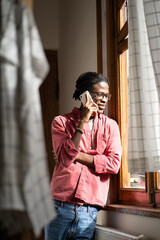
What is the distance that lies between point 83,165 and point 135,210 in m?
0.39

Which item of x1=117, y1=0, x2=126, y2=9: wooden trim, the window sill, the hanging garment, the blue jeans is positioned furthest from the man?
the hanging garment

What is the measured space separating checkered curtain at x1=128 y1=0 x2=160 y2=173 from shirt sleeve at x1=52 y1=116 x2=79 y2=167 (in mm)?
319

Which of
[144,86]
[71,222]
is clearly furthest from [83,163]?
[144,86]

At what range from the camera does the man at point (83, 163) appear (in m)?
1.97

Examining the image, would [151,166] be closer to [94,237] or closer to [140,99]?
[140,99]

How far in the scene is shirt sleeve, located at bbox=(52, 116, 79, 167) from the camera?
1.94 metres

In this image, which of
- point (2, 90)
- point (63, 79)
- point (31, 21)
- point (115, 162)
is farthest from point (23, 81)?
point (63, 79)

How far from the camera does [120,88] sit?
2.46 meters

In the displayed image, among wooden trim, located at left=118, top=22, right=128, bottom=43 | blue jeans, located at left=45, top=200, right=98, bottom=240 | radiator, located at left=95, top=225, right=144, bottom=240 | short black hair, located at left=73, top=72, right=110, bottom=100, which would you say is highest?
wooden trim, located at left=118, top=22, right=128, bottom=43

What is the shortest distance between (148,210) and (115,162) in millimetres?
337

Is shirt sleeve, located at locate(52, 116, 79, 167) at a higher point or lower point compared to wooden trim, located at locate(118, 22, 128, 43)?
lower

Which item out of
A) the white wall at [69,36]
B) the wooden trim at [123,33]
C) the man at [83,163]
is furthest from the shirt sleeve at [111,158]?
the white wall at [69,36]

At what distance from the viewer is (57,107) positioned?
12.1 ft

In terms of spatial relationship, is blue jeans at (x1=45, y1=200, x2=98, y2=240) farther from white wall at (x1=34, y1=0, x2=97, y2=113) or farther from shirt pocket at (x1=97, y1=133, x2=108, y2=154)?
white wall at (x1=34, y1=0, x2=97, y2=113)
